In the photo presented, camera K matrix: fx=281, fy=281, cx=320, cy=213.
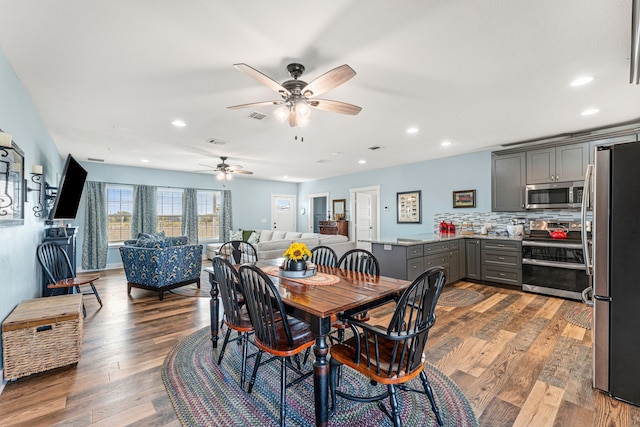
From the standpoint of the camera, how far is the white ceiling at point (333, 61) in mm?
1753

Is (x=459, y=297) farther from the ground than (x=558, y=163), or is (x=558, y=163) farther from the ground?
(x=558, y=163)

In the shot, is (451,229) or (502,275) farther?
(451,229)

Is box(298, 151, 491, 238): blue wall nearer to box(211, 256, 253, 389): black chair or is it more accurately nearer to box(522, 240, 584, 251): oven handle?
box(522, 240, 584, 251): oven handle

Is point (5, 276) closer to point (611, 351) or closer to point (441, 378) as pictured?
point (441, 378)

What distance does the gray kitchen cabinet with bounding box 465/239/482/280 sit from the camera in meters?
5.01

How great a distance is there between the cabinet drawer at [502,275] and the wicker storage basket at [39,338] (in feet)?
18.2

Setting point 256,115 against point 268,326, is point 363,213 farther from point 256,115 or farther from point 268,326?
point 268,326

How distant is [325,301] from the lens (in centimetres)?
175

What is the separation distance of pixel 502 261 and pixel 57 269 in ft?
21.7

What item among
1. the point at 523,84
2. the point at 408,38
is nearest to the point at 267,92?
the point at 408,38

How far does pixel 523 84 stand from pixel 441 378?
2774 millimetres

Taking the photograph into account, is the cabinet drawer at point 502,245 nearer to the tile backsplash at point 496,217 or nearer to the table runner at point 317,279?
the tile backsplash at point 496,217

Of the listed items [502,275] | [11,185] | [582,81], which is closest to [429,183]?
[502,275]

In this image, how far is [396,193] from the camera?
6.98 meters
